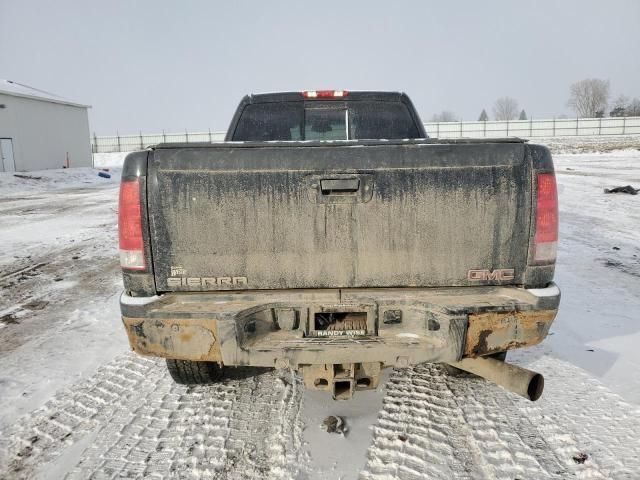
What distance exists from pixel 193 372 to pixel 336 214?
161 cm

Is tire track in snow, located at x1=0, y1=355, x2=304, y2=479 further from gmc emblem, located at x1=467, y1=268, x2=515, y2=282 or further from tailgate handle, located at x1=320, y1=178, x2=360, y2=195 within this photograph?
tailgate handle, located at x1=320, y1=178, x2=360, y2=195

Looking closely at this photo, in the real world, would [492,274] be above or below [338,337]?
above

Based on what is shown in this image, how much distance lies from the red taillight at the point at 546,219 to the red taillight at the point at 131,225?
210cm

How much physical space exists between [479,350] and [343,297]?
0.78 metres

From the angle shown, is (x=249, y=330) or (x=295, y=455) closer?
(x=249, y=330)

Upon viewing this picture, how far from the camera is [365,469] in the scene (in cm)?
243

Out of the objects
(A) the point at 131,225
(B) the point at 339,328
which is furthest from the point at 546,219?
(A) the point at 131,225

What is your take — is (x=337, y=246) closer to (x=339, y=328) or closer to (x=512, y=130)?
(x=339, y=328)

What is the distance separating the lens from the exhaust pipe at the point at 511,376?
244 centimetres

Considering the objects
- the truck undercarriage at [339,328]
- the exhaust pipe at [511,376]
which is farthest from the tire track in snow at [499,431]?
the truck undercarriage at [339,328]

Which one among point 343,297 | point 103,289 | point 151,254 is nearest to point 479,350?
point 343,297

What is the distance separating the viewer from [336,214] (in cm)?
242

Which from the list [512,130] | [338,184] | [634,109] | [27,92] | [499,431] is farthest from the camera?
[634,109]

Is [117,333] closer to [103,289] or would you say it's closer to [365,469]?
[103,289]
